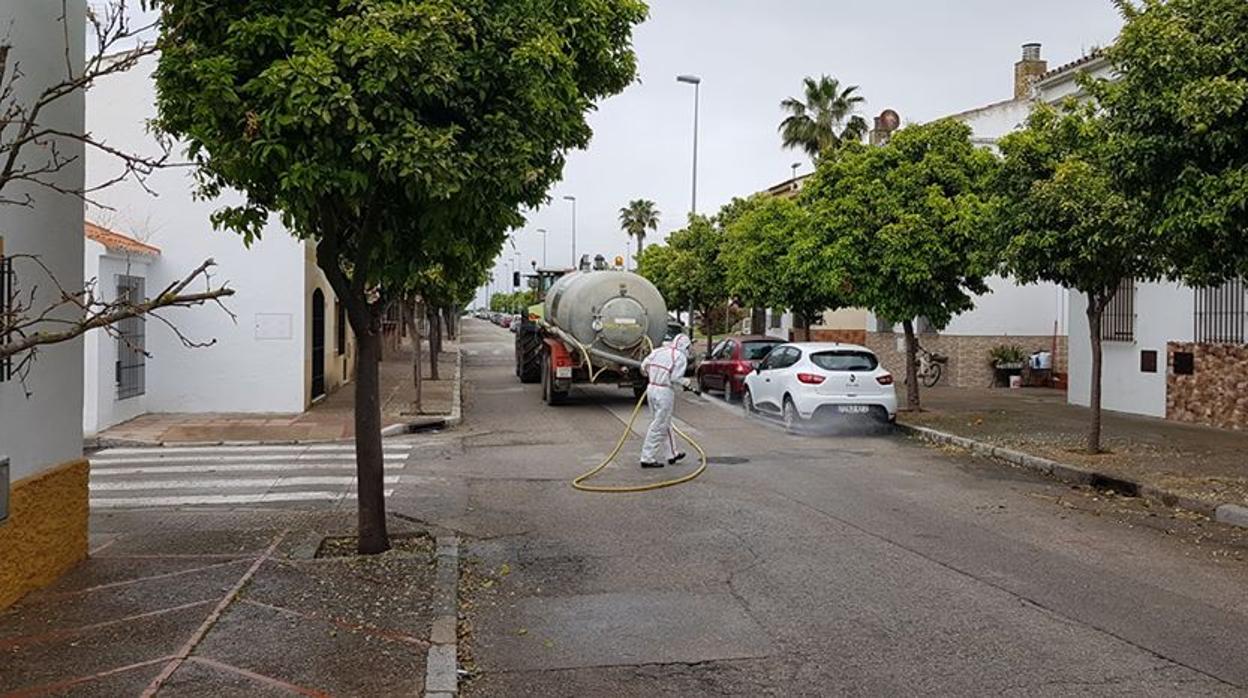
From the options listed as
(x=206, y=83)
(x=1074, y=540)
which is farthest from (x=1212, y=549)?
(x=206, y=83)

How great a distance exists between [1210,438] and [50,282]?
15044 millimetres

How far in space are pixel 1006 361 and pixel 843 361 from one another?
10.8 meters

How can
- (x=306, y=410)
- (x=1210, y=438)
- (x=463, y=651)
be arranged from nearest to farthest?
(x=463, y=651)
(x=1210, y=438)
(x=306, y=410)

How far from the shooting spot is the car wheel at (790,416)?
16609mm

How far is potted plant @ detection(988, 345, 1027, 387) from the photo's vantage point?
83.4ft

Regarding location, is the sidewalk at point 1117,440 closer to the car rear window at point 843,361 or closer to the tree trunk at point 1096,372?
the tree trunk at point 1096,372

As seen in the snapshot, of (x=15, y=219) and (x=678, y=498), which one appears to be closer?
(x=15, y=219)

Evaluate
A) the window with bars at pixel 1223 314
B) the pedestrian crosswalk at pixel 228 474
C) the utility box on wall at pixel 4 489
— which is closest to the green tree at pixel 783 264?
the window with bars at pixel 1223 314

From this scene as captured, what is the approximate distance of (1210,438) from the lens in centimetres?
1498

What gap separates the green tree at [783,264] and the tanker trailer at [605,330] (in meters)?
2.98

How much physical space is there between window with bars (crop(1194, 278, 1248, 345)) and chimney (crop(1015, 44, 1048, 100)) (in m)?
14.4

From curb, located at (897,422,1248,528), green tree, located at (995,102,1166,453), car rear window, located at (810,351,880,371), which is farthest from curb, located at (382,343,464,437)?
green tree, located at (995,102,1166,453)

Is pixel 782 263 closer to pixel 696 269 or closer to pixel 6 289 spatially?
pixel 696 269

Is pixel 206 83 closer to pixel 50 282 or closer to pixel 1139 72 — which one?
pixel 50 282
